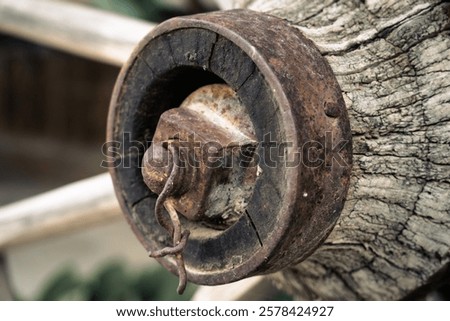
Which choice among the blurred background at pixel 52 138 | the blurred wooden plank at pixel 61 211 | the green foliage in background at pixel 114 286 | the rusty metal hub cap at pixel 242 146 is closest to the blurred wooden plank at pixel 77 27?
the blurred wooden plank at pixel 61 211

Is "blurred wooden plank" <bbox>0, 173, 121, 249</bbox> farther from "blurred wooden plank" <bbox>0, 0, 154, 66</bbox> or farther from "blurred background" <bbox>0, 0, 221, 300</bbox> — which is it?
"blurred background" <bbox>0, 0, 221, 300</bbox>

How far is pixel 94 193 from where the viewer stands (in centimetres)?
134

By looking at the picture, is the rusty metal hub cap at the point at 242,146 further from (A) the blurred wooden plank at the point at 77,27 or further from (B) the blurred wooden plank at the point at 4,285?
(B) the blurred wooden plank at the point at 4,285

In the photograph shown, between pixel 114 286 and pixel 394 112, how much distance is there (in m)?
1.31

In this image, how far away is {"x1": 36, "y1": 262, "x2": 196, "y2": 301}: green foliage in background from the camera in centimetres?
190

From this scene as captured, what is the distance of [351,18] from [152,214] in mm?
361

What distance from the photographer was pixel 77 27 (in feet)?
4.58

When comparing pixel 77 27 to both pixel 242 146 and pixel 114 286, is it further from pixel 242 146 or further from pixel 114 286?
pixel 114 286

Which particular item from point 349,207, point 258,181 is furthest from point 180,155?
point 349,207

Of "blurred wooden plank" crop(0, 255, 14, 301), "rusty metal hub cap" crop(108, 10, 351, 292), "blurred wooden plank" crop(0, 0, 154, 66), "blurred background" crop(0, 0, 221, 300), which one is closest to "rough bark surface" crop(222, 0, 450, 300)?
"rusty metal hub cap" crop(108, 10, 351, 292)

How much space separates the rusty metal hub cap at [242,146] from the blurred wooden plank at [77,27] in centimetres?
47

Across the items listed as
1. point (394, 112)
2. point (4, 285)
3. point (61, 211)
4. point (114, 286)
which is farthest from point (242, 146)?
point (114, 286)

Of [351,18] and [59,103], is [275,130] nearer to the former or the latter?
[351,18]

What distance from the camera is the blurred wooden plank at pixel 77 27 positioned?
1.34 meters
